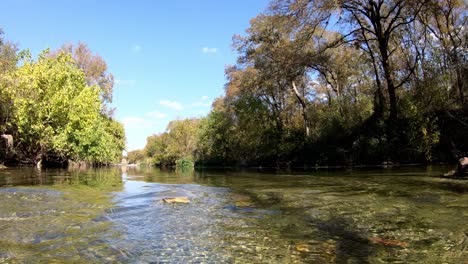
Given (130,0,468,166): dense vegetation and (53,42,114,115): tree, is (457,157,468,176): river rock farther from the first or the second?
(53,42,114,115): tree

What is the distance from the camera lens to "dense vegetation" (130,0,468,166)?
26.5 metres

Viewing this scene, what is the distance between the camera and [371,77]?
42.1 metres

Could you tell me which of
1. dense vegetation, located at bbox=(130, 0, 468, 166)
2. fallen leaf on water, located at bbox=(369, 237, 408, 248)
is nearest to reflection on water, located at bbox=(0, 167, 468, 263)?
fallen leaf on water, located at bbox=(369, 237, 408, 248)

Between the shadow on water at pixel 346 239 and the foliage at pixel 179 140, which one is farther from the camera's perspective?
the foliage at pixel 179 140

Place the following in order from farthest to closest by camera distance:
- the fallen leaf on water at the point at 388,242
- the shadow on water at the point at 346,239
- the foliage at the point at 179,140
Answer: the foliage at the point at 179,140
the fallen leaf on water at the point at 388,242
the shadow on water at the point at 346,239

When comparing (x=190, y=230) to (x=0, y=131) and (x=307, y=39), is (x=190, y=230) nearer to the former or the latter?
(x=307, y=39)

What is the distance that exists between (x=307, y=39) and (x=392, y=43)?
8387mm

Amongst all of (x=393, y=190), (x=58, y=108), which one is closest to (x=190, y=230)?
(x=393, y=190)

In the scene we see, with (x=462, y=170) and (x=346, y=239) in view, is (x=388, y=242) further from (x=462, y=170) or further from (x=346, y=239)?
(x=462, y=170)

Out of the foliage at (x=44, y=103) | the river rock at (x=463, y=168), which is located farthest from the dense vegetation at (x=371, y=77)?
the foliage at (x=44, y=103)

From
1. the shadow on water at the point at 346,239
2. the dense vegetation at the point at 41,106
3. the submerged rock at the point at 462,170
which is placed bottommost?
the shadow on water at the point at 346,239

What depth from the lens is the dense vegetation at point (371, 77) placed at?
26.5m

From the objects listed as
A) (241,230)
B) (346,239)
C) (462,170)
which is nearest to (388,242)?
(346,239)

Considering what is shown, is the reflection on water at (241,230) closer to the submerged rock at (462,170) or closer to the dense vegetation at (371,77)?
the submerged rock at (462,170)
